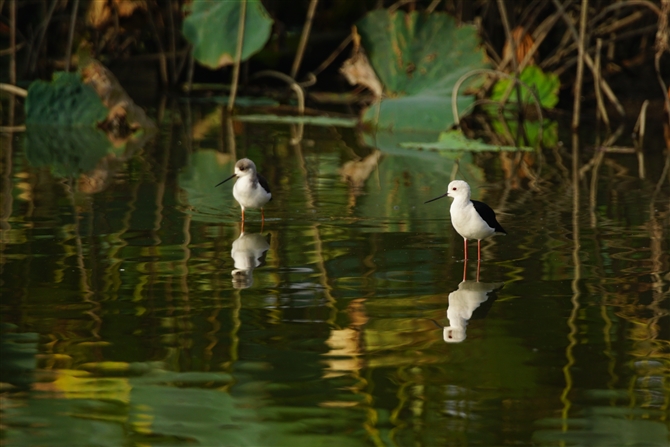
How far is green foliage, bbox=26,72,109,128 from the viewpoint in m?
11.8

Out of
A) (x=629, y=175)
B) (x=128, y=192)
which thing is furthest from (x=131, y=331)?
(x=629, y=175)

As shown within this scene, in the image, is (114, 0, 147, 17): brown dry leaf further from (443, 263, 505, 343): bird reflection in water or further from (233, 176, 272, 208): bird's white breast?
(443, 263, 505, 343): bird reflection in water

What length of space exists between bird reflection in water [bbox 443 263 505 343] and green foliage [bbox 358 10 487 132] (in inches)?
293

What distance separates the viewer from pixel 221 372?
4152 millimetres

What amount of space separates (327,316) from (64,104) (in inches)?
312

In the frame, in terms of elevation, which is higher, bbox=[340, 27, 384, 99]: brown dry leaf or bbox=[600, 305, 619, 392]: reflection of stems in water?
bbox=[340, 27, 384, 99]: brown dry leaf

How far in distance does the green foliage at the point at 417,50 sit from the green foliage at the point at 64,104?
132 inches

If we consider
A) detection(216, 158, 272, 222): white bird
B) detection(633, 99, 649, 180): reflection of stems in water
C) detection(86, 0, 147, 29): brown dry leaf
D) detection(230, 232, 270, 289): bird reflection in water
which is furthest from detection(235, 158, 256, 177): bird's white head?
detection(86, 0, 147, 29): brown dry leaf

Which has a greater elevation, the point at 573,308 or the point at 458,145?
the point at 458,145

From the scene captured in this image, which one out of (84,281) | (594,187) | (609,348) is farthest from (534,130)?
(609,348)

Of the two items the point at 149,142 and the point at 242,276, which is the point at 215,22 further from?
the point at 242,276

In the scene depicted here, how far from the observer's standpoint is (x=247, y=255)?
6.17 m

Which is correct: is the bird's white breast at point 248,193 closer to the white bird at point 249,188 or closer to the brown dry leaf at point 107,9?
the white bird at point 249,188

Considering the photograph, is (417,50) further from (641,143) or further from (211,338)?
(211,338)
